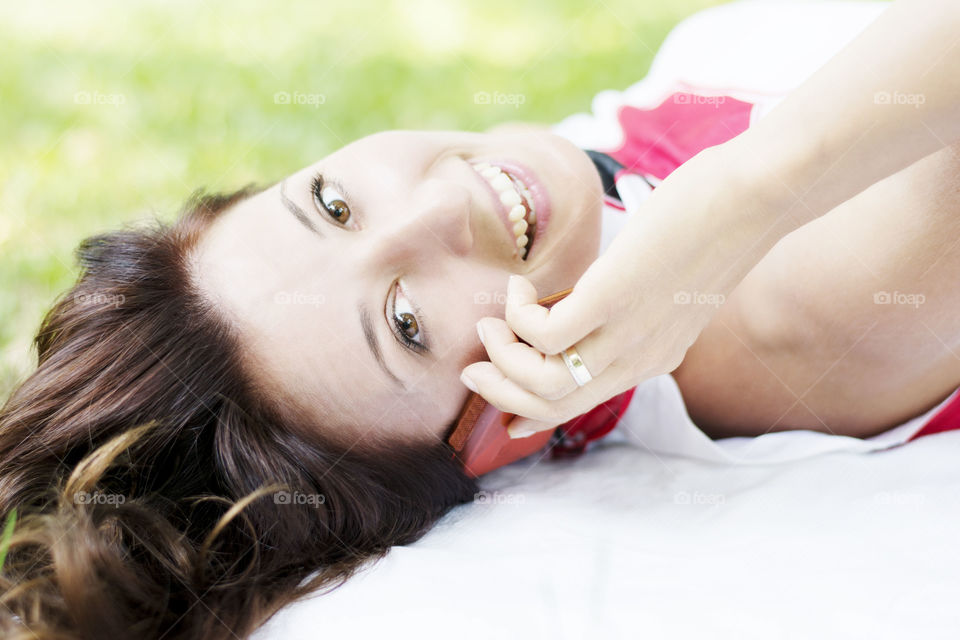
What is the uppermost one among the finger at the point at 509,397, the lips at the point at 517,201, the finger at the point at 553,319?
the lips at the point at 517,201

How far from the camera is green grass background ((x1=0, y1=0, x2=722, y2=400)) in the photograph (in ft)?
8.75

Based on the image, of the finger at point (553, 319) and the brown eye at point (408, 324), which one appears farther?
the brown eye at point (408, 324)

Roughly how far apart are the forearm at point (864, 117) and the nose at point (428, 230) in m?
0.51

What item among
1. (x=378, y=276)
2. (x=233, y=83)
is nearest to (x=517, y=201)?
(x=378, y=276)

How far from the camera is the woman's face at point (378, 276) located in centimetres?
138

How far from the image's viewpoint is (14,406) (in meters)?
1.49

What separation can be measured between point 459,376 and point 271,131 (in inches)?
72.4

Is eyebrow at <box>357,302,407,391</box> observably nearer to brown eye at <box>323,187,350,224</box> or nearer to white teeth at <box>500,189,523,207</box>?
brown eye at <box>323,187,350,224</box>

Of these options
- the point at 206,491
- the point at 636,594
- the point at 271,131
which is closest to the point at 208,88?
the point at 271,131

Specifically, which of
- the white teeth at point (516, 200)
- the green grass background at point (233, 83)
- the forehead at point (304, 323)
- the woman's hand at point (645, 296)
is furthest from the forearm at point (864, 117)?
the green grass background at point (233, 83)

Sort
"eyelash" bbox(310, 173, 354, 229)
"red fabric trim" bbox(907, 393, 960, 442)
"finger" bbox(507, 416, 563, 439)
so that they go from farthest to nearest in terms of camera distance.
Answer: "red fabric trim" bbox(907, 393, 960, 442) → "eyelash" bbox(310, 173, 354, 229) → "finger" bbox(507, 416, 563, 439)

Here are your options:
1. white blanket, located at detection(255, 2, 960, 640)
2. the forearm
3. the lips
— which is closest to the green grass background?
the lips

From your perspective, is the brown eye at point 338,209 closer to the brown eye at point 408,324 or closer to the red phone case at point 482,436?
the brown eye at point 408,324

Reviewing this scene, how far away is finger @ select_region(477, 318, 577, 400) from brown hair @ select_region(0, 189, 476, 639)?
0.31 metres
